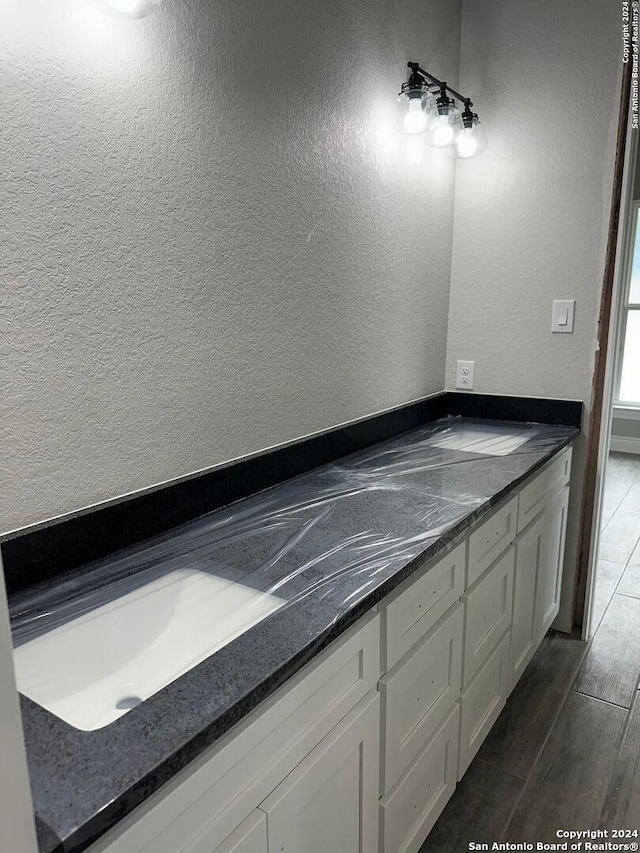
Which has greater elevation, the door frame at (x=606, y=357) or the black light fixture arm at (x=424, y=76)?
the black light fixture arm at (x=424, y=76)

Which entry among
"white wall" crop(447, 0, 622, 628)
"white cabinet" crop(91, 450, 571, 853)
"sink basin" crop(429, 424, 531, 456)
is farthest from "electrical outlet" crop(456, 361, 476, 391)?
"white cabinet" crop(91, 450, 571, 853)

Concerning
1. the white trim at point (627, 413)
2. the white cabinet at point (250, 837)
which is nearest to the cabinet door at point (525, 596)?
the white cabinet at point (250, 837)

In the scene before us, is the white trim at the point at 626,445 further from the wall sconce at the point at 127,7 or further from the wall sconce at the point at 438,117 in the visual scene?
the wall sconce at the point at 127,7

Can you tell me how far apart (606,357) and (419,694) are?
60.0 inches

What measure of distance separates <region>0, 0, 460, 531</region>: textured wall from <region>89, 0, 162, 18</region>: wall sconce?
0.08ft

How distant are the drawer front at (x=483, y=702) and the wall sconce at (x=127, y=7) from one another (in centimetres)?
165

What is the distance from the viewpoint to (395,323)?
2.18 meters

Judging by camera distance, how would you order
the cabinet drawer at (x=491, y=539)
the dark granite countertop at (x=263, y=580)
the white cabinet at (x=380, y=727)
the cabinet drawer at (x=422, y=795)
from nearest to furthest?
the dark granite countertop at (x=263, y=580), the white cabinet at (x=380, y=727), the cabinet drawer at (x=422, y=795), the cabinet drawer at (x=491, y=539)

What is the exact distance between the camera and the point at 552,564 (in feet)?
7.55

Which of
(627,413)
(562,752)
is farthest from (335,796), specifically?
(627,413)

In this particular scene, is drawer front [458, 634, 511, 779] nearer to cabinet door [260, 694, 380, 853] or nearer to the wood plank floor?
the wood plank floor

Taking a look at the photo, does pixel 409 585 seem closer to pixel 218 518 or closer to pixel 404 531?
pixel 404 531

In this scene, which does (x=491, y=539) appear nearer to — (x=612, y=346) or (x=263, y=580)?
(x=263, y=580)

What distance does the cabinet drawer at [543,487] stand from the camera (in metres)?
1.89
